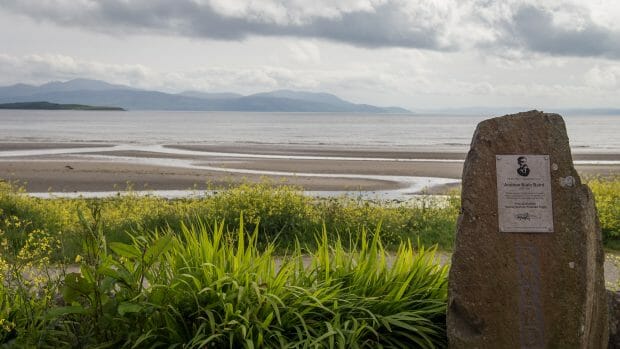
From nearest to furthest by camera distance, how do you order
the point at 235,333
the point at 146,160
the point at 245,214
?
the point at 235,333
the point at 245,214
the point at 146,160

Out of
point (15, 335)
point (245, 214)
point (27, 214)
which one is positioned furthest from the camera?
point (27, 214)

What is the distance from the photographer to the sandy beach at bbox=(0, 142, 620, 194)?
24.9 m

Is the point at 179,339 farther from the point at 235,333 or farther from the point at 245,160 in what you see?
the point at 245,160

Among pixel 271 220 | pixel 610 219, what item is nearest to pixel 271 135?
pixel 610 219

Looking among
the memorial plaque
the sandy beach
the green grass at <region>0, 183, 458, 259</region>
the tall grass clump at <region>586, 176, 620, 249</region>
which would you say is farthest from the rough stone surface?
the sandy beach

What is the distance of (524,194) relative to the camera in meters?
5.48

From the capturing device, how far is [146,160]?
34.5 metres

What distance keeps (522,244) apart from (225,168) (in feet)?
86.0

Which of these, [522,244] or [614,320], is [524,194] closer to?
[522,244]

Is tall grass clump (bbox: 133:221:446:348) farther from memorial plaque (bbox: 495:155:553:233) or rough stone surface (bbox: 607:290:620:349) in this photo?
rough stone surface (bbox: 607:290:620:349)

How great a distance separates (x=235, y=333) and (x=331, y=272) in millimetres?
1353

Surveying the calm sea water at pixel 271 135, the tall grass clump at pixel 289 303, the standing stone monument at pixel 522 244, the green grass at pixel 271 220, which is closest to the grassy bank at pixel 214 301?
the tall grass clump at pixel 289 303

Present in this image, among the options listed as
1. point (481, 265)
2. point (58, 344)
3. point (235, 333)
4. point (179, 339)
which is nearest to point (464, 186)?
point (481, 265)

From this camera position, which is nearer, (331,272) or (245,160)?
(331,272)
